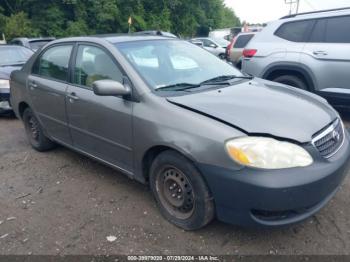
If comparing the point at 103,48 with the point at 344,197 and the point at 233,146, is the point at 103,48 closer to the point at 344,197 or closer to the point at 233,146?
the point at 233,146

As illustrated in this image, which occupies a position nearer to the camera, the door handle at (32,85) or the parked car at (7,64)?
the door handle at (32,85)

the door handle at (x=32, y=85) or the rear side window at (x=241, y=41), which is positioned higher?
the rear side window at (x=241, y=41)

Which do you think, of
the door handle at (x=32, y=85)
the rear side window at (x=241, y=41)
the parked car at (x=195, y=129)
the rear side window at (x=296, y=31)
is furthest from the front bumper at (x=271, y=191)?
the rear side window at (x=241, y=41)

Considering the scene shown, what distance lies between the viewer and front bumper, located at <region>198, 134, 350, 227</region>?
7.93 feet

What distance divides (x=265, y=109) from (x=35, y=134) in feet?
11.4

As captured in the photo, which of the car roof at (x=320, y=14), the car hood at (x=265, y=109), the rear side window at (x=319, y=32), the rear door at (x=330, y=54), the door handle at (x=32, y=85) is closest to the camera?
the car hood at (x=265, y=109)

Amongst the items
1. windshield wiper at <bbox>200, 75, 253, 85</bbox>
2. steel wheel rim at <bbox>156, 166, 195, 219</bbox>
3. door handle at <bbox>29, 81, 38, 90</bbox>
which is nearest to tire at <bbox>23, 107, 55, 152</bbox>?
door handle at <bbox>29, 81, 38, 90</bbox>

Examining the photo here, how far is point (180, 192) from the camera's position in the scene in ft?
9.75

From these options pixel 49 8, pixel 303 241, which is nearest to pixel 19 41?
pixel 303 241

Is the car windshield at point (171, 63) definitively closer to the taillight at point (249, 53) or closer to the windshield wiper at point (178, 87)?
the windshield wiper at point (178, 87)

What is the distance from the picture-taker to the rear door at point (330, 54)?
17.7ft

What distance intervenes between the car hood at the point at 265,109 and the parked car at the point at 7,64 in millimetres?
4938

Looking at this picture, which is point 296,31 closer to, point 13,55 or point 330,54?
point 330,54

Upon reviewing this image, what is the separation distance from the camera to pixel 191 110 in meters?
2.81
